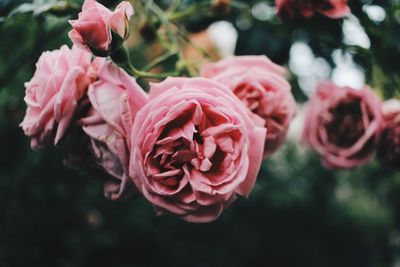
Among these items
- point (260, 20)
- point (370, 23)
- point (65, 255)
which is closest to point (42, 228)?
point (65, 255)

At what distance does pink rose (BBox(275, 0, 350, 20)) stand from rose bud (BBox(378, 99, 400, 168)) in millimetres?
212

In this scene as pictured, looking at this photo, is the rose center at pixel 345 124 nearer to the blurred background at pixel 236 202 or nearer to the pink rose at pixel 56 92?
the blurred background at pixel 236 202

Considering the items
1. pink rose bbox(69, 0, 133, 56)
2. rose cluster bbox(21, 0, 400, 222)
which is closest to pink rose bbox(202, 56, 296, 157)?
rose cluster bbox(21, 0, 400, 222)

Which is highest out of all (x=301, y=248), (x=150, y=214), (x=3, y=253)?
(x=3, y=253)

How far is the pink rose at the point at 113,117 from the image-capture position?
1.75 ft

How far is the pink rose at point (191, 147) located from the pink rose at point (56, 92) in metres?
0.09

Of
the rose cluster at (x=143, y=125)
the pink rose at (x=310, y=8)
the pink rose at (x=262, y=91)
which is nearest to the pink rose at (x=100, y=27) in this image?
the rose cluster at (x=143, y=125)

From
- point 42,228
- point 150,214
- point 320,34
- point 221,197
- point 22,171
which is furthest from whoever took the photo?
point 150,214

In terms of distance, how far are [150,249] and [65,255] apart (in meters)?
1.10

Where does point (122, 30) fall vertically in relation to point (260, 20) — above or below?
above

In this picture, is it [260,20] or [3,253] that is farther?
[3,253]

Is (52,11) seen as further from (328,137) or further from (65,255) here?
(65,255)

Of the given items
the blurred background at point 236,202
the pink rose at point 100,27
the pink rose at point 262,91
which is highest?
the pink rose at point 100,27

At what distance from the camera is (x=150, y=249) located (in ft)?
11.8
